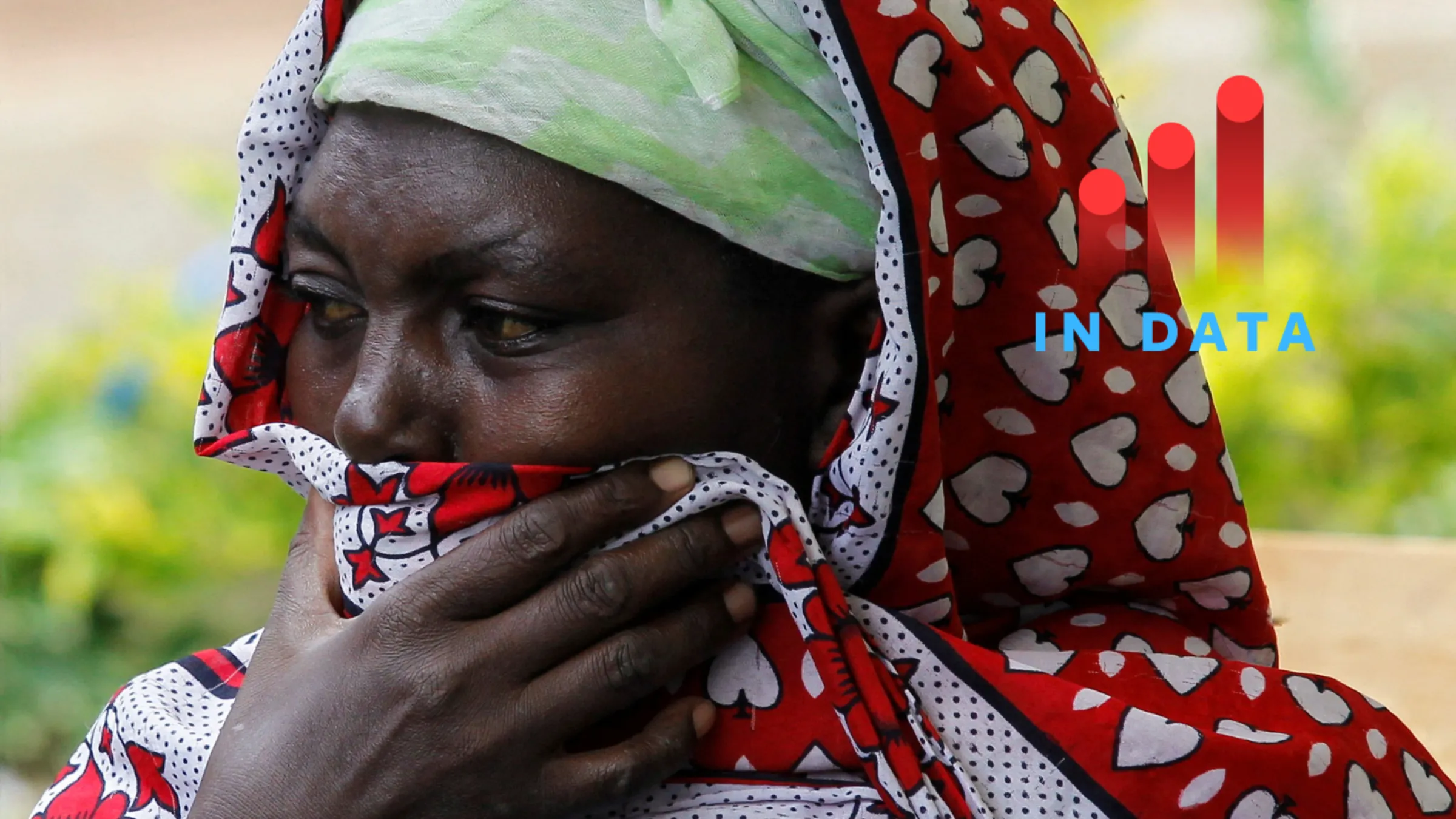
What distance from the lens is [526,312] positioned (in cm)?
124

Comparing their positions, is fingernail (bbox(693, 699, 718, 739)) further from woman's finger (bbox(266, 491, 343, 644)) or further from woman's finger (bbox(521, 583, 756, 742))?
woman's finger (bbox(266, 491, 343, 644))

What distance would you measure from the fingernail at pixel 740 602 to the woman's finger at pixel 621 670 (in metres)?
0.02

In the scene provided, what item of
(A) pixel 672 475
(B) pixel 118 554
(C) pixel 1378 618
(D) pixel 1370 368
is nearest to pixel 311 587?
(A) pixel 672 475

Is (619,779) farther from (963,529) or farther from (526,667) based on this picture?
(963,529)

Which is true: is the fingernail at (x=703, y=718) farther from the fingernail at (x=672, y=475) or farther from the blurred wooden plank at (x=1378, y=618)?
the blurred wooden plank at (x=1378, y=618)

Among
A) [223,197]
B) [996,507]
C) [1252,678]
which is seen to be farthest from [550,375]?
[223,197]

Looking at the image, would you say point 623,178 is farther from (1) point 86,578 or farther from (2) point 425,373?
(1) point 86,578

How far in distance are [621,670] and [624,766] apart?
87 mm

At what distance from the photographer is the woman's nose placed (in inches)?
50.6

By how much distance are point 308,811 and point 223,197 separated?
9.64 ft

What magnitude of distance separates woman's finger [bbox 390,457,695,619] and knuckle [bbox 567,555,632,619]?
3cm

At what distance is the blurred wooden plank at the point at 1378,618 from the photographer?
2.33m

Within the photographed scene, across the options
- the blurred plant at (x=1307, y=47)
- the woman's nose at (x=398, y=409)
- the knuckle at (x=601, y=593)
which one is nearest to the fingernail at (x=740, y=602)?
the knuckle at (x=601, y=593)

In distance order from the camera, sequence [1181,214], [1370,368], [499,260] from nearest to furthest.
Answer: [499,260]
[1181,214]
[1370,368]
